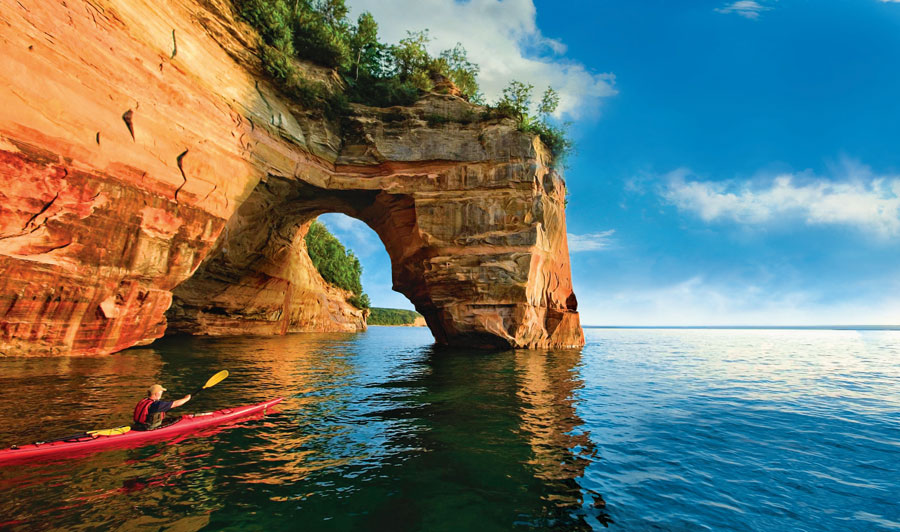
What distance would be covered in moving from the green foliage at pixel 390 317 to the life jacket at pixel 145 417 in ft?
A: 415

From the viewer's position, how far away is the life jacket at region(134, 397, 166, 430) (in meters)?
6.75

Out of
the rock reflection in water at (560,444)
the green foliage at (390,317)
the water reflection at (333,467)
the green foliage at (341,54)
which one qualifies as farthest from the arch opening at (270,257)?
the green foliage at (390,317)

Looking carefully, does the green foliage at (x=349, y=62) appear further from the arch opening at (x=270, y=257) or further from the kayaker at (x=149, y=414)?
the kayaker at (x=149, y=414)

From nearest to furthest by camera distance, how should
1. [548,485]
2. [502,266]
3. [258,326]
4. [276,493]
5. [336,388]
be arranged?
[276,493]
[548,485]
[336,388]
[502,266]
[258,326]

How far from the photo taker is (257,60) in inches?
738

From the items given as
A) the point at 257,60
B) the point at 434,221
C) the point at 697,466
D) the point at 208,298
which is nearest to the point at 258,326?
the point at 208,298

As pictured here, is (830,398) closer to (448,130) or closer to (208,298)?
(448,130)

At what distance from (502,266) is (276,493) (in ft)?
62.0

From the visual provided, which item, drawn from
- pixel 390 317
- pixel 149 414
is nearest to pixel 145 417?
pixel 149 414

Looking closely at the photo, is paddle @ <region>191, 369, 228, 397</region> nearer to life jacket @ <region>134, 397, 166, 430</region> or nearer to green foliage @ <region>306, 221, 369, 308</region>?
life jacket @ <region>134, 397, 166, 430</region>

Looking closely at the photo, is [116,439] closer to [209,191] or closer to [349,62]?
[209,191]

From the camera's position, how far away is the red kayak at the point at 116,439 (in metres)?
5.57

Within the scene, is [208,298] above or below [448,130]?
below

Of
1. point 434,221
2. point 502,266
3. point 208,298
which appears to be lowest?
point 208,298
